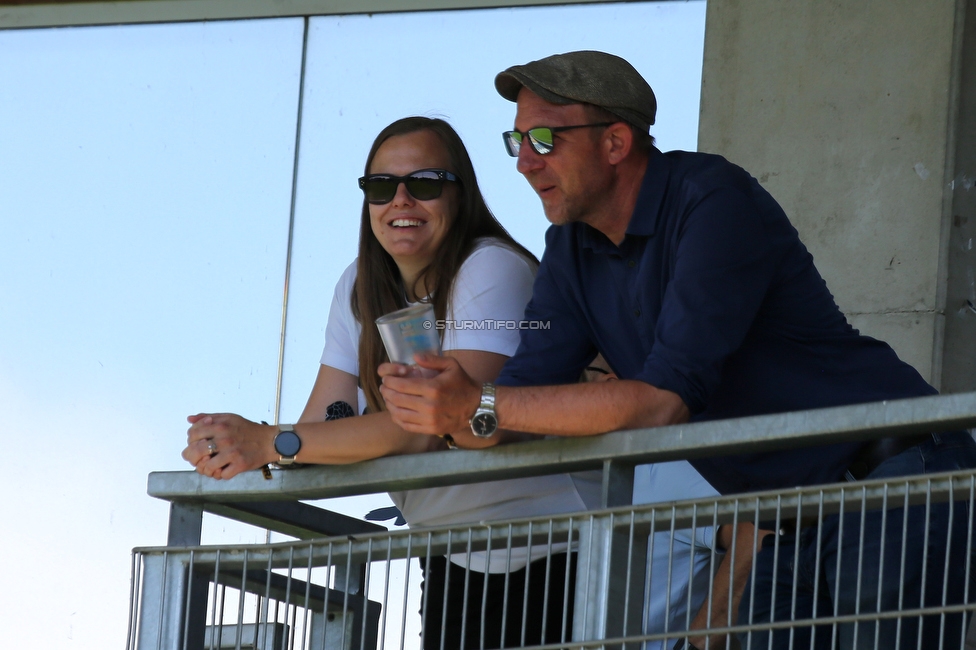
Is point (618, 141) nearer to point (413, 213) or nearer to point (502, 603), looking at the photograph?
point (413, 213)

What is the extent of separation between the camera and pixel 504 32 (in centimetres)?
592

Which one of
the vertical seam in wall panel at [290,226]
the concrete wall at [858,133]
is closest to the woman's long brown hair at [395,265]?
the concrete wall at [858,133]

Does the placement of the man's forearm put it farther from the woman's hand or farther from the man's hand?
the woman's hand

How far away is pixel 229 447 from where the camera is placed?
2.67 m

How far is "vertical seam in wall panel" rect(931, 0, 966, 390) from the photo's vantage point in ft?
13.9

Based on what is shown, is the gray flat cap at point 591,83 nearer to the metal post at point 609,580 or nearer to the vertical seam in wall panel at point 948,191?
the metal post at point 609,580

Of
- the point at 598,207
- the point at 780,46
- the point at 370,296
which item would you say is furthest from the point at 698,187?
the point at 780,46

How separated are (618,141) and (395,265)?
0.74 metres

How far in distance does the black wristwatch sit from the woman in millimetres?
11

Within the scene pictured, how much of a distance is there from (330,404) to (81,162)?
3.69 metres

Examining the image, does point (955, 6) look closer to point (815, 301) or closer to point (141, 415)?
point (815, 301)

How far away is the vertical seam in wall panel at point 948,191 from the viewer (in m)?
4.23

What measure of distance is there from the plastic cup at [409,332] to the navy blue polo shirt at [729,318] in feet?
1.36

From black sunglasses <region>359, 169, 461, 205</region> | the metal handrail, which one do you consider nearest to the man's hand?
the metal handrail
